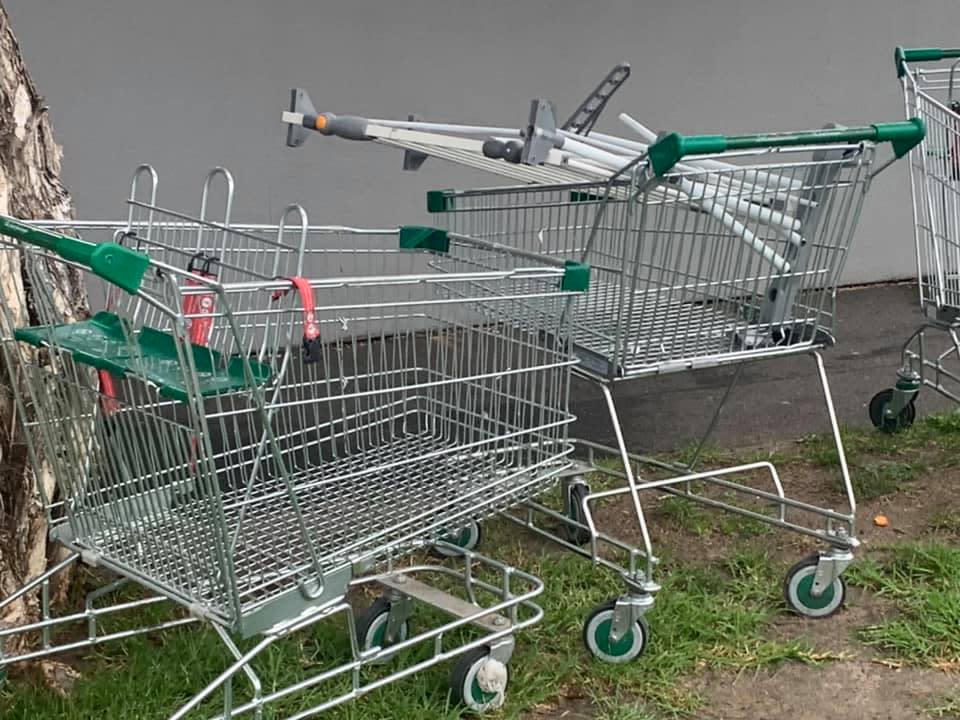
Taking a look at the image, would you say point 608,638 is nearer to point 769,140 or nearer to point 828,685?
point 828,685

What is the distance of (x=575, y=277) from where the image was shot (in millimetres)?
2816

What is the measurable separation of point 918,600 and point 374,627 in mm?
1647

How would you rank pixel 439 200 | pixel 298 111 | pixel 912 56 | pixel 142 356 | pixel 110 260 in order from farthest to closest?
1. pixel 912 56
2. pixel 439 200
3. pixel 298 111
4. pixel 142 356
5. pixel 110 260

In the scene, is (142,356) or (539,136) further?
(539,136)

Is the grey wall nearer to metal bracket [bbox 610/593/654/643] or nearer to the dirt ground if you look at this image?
the dirt ground

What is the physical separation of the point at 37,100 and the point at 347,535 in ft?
5.40

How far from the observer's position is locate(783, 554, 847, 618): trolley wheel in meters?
3.32

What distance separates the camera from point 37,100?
10.7ft

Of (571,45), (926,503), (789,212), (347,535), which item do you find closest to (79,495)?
(347,535)

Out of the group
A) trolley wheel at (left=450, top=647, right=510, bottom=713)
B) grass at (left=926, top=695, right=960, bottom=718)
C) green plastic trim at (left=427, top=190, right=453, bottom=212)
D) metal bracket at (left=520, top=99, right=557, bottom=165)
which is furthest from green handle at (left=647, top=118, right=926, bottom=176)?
grass at (left=926, top=695, right=960, bottom=718)

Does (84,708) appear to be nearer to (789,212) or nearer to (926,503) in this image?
(789,212)

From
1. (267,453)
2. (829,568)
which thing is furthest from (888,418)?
(267,453)

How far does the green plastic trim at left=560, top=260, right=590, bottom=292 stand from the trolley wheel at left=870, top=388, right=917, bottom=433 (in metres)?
2.55

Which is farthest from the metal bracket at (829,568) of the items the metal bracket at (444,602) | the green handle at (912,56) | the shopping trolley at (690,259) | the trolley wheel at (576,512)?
the green handle at (912,56)
